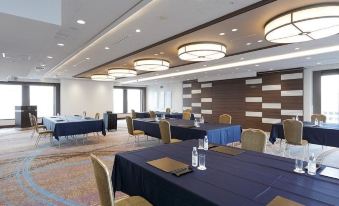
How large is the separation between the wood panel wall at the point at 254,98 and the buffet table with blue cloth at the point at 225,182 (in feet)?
26.4

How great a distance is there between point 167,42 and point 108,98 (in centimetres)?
1057

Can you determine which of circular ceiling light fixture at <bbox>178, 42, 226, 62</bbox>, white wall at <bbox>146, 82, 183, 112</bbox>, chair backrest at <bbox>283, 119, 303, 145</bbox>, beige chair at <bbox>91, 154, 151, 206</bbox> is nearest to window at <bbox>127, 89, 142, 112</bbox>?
white wall at <bbox>146, 82, 183, 112</bbox>

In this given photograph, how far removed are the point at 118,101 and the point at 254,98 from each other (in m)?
10.8

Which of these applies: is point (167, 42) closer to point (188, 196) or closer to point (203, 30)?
point (203, 30)

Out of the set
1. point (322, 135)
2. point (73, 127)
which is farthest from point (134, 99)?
point (322, 135)

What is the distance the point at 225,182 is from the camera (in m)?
1.69

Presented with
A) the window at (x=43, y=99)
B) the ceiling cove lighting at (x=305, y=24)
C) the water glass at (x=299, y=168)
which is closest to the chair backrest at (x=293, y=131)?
the ceiling cove lighting at (x=305, y=24)

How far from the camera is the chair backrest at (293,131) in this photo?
4.84 m

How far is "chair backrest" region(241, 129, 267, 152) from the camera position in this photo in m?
2.90

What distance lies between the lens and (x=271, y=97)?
973cm

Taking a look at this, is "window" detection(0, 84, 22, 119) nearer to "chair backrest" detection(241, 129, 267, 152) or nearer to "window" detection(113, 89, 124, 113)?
"window" detection(113, 89, 124, 113)

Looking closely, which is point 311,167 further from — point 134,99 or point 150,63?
point 134,99

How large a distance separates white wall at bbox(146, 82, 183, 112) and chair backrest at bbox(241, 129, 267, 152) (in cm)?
1149

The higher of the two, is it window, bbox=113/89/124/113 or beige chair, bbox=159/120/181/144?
window, bbox=113/89/124/113
